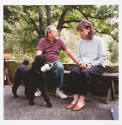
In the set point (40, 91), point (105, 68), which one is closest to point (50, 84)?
point (40, 91)

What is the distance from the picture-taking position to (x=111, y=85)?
256 centimetres

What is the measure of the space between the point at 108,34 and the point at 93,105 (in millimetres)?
881

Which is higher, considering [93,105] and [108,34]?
[108,34]

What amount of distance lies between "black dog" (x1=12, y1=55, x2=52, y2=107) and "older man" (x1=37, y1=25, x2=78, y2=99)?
21 cm

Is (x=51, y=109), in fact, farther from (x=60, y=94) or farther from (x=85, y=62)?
(x=85, y=62)

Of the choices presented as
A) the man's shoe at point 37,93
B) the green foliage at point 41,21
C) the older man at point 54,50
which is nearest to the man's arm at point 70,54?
the older man at point 54,50

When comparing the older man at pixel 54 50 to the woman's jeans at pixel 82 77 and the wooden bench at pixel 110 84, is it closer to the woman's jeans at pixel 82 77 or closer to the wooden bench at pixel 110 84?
the woman's jeans at pixel 82 77

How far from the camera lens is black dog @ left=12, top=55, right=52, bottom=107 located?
2.33m

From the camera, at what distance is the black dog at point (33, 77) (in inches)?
91.7

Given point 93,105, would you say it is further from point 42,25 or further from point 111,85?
point 42,25

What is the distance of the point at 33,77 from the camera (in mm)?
2410

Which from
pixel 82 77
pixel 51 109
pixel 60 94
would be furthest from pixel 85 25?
pixel 51 109

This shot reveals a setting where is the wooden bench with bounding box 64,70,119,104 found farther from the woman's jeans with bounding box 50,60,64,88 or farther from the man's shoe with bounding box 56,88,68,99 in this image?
the man's shoe with bounding box 56,88,68,99
